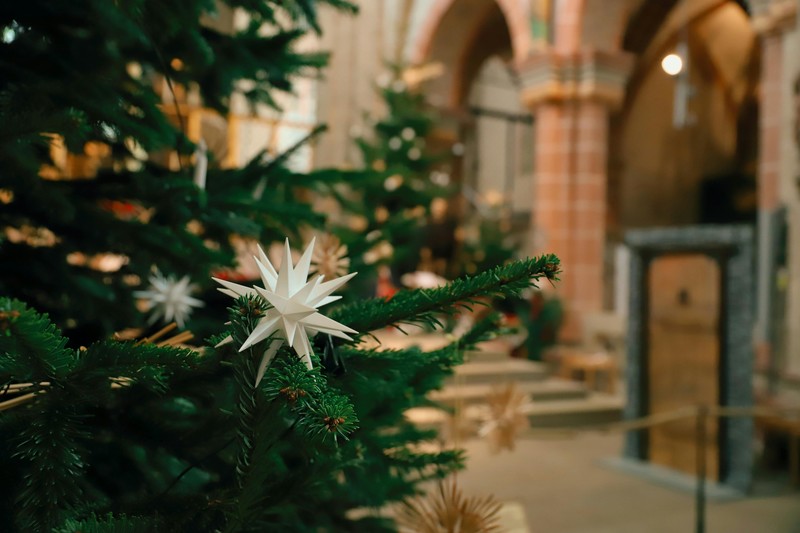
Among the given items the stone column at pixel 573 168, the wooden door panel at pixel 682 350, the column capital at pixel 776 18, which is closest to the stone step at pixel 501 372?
the stone column at pixel 573 168

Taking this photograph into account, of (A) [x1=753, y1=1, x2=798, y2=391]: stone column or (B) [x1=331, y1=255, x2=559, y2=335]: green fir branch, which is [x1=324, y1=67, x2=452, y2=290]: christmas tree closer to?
(A) [x1=753, y1=1, x2=798, y2=391]: stone column

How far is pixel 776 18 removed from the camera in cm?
723

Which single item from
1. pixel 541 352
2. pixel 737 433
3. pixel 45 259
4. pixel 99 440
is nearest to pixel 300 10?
pixel 45 259

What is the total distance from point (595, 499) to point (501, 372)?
2795mm

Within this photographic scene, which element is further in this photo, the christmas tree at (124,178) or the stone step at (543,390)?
the stone step at (543,390)

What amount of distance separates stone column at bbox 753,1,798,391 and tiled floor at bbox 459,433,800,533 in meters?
2.52

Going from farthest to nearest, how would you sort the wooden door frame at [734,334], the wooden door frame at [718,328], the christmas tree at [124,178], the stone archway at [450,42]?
the stone archway at [450,42] < the wooden door frame at [718,328] < the wooden door frame at [734,334] < the christmas tree at [124,178]

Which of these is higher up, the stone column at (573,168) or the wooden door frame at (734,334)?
the stone column at (573,168)

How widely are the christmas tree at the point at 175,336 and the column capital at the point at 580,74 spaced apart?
8.11 meters

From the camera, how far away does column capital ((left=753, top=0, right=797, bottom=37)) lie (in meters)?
6.97

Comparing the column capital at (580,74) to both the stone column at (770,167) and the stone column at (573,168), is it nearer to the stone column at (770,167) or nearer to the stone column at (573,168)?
the stone column at (573,168)

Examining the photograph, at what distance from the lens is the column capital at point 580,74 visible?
9.05m

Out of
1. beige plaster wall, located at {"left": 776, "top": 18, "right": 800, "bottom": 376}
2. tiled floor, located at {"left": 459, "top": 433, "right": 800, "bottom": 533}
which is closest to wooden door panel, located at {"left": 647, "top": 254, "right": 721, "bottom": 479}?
tiled floor, located at {"left": 459, "top": 433, "right": 800, "bottom": 533}

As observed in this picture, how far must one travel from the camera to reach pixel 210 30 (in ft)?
4.78
